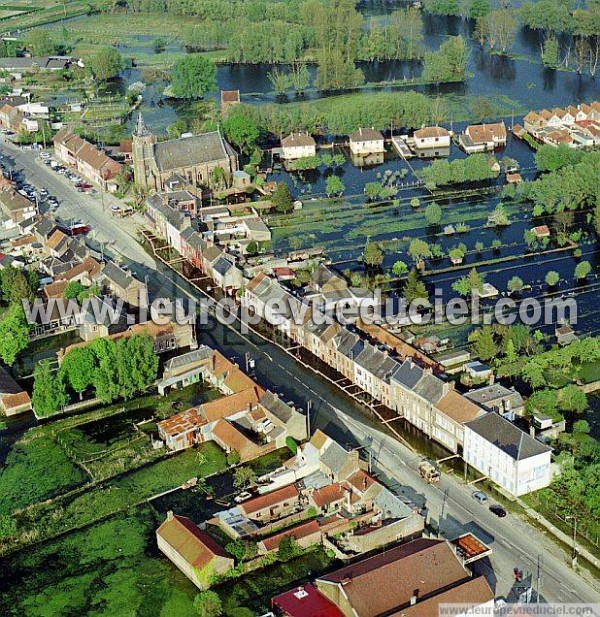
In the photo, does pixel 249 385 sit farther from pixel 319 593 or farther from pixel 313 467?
pixel 319 593

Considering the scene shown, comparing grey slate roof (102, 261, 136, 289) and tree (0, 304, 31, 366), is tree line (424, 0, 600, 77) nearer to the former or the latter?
grey slate roof (102, 261, 136, 289)

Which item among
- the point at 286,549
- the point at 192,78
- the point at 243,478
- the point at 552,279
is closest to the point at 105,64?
the point at 192,78

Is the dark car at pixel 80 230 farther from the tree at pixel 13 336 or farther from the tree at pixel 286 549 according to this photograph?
the tree at pixel 286 549

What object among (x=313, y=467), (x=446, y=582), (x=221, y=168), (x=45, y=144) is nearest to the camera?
(x=446, y=582)

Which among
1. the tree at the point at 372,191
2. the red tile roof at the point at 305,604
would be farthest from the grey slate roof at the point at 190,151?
the red tile roof at the point at 305,604

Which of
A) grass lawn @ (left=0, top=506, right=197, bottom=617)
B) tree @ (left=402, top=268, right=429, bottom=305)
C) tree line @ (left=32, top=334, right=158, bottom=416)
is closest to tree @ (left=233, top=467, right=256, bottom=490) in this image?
grass lawn @ (left=0, top=506, right=197, bottom=617)

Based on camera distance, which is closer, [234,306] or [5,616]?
[5,616]

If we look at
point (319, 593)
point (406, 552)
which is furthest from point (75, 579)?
point (406, 552)
